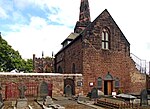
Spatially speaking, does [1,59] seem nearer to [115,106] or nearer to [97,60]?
[97,60]

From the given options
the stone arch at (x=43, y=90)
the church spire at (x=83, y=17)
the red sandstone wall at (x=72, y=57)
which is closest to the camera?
the stone arch at (x=43, y=90)

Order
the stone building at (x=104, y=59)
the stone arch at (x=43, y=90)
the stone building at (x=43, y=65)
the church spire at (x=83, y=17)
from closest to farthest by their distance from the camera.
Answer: the stone arch at (x=43, y=90) < the stone building at (x=104, y=59) < the church spire at (x=83, y=17) < the stone building at (x=43, y=65)

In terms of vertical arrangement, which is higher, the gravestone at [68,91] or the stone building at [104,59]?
the stone building at [104,59]

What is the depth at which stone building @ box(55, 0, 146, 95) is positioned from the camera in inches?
1086

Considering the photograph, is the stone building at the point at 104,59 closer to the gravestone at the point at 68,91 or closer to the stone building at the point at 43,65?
the gravestone at the point at 68,91

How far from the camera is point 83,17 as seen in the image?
136 feet

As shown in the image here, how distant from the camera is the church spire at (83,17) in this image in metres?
41.1

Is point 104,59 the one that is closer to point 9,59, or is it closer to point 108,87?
point 108,87

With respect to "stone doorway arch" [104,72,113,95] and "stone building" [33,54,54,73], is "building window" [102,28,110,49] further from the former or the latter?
"stone building" [33,54,54,73]

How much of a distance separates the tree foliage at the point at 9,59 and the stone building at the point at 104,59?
17.9m

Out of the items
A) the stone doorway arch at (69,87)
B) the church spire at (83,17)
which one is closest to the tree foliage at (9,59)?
the church spire at (83,17)

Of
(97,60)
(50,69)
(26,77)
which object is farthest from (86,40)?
(50,69)

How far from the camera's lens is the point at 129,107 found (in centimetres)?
1645

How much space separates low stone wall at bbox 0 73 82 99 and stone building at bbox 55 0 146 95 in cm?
139
